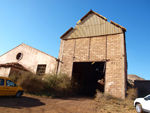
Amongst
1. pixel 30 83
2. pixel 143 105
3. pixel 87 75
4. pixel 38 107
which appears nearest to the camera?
pixel 38 107

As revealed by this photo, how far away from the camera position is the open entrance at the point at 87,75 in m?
16.7

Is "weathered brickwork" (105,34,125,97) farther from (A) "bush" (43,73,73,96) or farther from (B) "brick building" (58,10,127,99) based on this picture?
(A) "bush" (43,73,73,96)

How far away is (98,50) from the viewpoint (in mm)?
14039

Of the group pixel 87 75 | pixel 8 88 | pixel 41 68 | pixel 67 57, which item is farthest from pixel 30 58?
pixel 87 75

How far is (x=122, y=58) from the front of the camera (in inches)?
488

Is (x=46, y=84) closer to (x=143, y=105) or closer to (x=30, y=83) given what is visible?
(x=30, y=83)

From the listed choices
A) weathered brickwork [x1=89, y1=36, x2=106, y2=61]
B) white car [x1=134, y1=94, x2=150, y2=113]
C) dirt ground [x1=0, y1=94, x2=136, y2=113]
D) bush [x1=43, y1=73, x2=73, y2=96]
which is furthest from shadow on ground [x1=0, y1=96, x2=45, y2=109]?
weathered brickwork [x1=89, y1=36, x2=106, y2=61]

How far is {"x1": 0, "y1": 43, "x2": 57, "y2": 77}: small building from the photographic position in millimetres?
14352

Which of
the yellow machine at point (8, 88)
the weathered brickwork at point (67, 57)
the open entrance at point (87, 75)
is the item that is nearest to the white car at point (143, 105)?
the weathered brickwork at point (67, 57)

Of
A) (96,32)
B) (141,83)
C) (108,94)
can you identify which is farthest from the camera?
(141,83)

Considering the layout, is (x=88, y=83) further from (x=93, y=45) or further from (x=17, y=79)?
(x=17, y=79)

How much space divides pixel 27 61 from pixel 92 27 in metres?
10.7

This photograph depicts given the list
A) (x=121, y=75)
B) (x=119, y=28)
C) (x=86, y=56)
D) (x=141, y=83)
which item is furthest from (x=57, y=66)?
(x=141, y=83)

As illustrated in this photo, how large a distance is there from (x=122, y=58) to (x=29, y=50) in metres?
13.3
